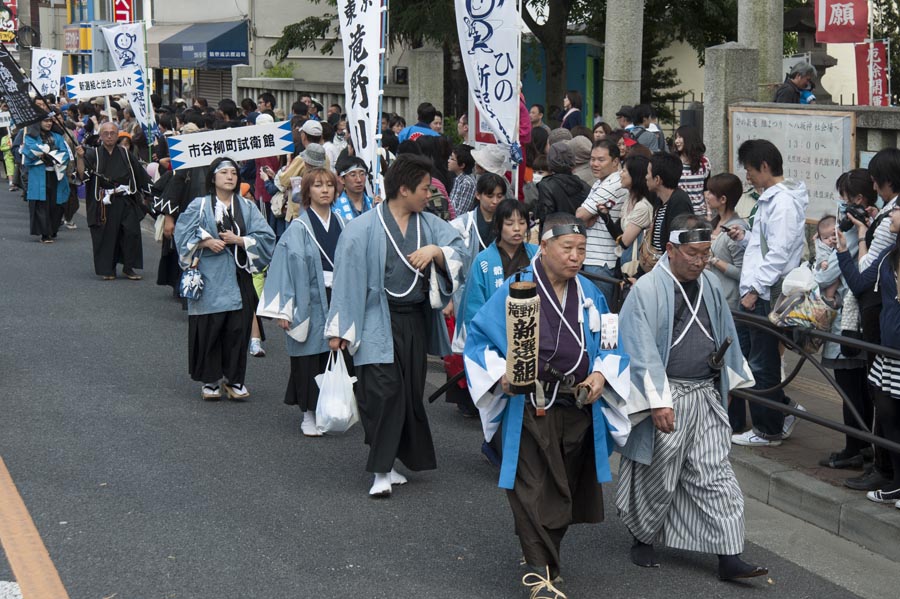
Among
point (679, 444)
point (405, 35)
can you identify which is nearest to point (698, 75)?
point (405, 35)

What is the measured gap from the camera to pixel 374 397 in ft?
21.9

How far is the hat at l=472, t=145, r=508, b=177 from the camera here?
945 centimetres

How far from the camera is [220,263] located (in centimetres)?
873

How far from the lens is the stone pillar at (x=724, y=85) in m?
11.5

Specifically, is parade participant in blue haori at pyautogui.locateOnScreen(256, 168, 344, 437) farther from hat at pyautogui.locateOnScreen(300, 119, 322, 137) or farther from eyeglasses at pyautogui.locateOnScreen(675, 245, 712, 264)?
hat at pyautogui.locateOnScreen(300, 119, 322, 137)

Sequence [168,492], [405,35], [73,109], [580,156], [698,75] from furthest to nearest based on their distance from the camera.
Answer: [698,75]
[73,109]
[405,35]
[580,156]
[168,492]

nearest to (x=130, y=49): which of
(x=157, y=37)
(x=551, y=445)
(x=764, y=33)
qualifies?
(x=764, y=33)

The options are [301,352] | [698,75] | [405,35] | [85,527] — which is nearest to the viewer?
[85,527]

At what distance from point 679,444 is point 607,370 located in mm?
578

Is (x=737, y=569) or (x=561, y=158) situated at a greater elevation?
(x=561, y=158)

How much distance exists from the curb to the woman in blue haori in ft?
41.1

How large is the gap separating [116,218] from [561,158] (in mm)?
6883

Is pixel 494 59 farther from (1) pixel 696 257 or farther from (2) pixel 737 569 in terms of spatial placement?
(2) pixel 737 569

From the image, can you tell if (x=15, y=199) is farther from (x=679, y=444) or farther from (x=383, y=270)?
(x=679, y=444)
